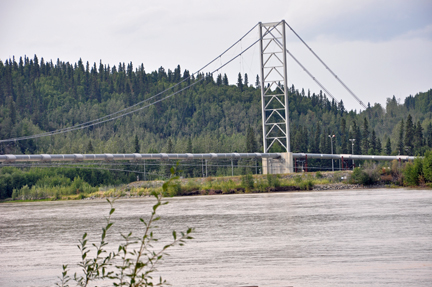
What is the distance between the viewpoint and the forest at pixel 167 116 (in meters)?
89.9

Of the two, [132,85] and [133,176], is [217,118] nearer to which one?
[132,85]

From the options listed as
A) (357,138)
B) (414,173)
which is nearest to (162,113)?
(357,138)

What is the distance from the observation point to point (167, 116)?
128750 millimetres

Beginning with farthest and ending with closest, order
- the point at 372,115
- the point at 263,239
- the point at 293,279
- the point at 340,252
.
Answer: the point at 372,115 < the point at 263,239 < the point at 340,252 < the point at 293,279

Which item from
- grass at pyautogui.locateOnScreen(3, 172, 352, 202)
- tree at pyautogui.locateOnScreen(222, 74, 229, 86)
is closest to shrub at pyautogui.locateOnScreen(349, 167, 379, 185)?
grass at pyautogui.locateOnScreen(3, 172, 352, 202)

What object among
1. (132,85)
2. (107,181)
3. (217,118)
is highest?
(132,85)

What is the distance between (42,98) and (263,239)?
410 feet

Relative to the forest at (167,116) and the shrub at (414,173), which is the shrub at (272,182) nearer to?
the shrub at (414,173)

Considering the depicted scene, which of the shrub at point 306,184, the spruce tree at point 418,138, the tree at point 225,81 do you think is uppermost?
the tree at point 225,81

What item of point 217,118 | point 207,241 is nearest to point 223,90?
point 217,118

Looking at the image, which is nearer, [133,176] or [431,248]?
[431,248]

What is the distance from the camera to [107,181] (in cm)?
6700

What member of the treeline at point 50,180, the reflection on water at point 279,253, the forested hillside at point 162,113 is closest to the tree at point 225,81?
the forested hillside at point 162,113

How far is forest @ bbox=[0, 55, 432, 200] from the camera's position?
89938 mm
